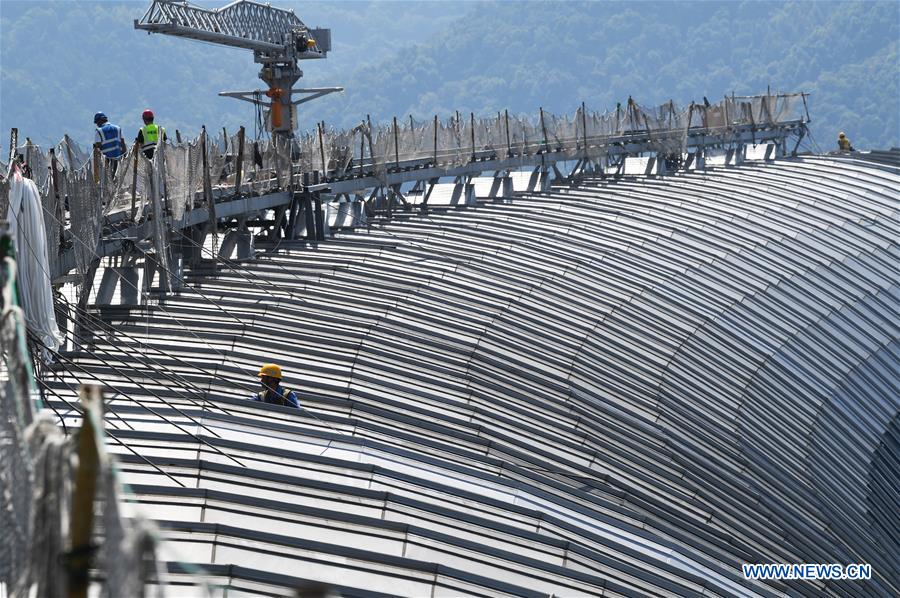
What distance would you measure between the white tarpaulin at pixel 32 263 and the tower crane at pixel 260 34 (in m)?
30.0

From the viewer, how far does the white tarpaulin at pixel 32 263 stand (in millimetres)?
17406

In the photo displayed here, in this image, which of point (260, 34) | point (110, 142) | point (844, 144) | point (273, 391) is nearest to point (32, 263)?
point (273, 391)

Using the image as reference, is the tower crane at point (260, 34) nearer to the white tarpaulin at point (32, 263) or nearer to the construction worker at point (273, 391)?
the construction worker at point (273, 391)

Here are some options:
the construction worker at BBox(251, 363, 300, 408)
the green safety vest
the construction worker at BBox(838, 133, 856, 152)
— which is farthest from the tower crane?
the construction worker at BBox(251, 363, 300, 408)

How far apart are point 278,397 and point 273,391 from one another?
157mm

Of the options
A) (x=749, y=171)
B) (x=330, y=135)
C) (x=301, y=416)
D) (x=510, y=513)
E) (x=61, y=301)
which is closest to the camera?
(x=510, y=513)

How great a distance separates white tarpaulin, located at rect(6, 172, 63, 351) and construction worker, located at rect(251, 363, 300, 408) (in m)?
3.02

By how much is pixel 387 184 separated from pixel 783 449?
16.5 meters

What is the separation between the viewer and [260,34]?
53188mm

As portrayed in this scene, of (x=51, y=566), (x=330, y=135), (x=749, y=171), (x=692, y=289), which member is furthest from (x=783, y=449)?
(x=749, y=171)

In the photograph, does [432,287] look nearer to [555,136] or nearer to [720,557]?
[720,557]

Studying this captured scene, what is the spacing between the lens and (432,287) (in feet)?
92.5

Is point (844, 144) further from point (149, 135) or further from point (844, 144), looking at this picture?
point (149, 135)

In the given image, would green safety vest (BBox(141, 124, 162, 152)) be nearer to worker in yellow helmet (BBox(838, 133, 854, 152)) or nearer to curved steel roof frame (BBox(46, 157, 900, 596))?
curved steel roof frame (BBox(46, 157, 900, 596))
